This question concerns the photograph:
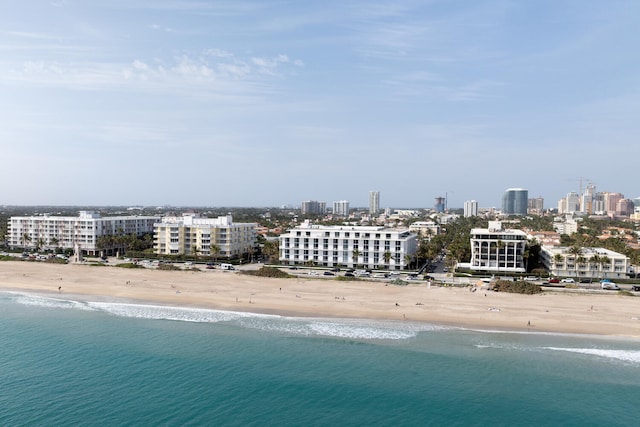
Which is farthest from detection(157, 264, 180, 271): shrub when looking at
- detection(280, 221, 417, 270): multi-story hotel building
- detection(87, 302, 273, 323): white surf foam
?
detection(87, 302, 273, 323): white surf foam

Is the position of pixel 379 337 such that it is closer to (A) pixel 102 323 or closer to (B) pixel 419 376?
(B) pixel 419 376

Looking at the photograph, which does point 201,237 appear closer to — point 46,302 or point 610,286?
point 46,302

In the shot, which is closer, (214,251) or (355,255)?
(355,255)

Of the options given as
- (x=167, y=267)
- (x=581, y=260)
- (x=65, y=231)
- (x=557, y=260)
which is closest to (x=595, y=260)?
(x=581, y=260)

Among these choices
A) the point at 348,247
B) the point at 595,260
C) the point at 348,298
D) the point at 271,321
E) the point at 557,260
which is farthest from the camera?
the point at 348,247

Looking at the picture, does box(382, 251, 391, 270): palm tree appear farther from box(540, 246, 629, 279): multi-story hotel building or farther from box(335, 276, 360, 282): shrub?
box(540, 246, 629, 279): multi-story hotel building

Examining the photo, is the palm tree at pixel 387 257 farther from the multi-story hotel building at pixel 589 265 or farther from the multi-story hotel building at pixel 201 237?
the multi-story hotel building at pixel 201 237

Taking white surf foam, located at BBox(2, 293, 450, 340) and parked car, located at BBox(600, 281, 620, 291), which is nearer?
white surf foam, located at BBox(2, 293, 450, 340)
